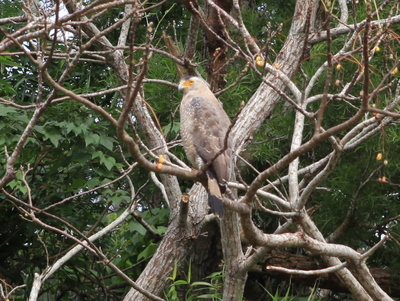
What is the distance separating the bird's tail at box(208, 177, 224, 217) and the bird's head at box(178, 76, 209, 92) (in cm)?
121

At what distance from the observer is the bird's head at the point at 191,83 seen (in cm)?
429

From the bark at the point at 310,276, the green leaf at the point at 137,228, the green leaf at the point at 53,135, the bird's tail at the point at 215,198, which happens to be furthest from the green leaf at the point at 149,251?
the bird's tail at the point at 215,198

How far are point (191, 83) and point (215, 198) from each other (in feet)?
4.43

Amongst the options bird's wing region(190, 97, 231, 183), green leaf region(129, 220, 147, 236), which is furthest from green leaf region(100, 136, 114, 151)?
bird's wing region(190, 97, 231, 183)

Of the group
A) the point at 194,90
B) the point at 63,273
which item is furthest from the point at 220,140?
the point at 63,273

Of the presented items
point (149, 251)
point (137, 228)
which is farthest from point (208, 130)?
point (149, 251)

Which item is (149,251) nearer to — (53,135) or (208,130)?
(53,135)

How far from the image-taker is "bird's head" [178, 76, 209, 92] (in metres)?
4.29

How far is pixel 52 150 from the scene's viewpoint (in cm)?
519

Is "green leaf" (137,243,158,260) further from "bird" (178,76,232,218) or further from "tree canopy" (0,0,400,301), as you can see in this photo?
"bird" (178,76,232,218)

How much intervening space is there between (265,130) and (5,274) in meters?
2.30

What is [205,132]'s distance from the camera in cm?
375

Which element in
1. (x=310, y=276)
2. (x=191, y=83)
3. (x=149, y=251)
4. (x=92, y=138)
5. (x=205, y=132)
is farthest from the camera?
(x=149, y=251)

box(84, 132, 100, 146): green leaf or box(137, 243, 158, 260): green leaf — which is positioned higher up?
box(84, 132, 100, 146): green leaf
